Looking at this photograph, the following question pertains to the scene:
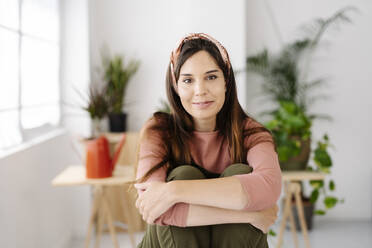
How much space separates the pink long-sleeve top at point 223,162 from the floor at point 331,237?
1.59 metres

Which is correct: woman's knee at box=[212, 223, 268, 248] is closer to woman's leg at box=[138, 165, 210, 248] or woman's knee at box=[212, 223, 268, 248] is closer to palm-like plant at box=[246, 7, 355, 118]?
woman's leg at box=[138, 165, 210, 248]

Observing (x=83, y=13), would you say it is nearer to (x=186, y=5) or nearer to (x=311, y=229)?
(x=186, y=5)

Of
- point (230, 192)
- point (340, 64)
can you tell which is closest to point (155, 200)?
point (230, 192)

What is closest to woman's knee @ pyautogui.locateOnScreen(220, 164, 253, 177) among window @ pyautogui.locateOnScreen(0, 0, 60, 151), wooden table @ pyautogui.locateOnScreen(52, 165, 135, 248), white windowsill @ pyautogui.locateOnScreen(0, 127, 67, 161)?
wooden table @ pyautogui.locateOnScreen(52, 165, 135, 248)

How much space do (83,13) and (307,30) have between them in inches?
75.3

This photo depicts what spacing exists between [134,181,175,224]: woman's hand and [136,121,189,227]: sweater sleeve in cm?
3

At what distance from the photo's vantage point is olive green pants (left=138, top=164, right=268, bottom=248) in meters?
1.37

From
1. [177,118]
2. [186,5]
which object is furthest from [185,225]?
[186,5]

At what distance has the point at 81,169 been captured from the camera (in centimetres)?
255

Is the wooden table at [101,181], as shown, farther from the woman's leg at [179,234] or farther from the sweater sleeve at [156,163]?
the woman's leg at [179,234]

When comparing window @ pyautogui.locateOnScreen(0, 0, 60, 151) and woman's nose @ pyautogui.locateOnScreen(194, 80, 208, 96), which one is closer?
woman's nose @ pyautogui.locateOnScreen(194, 80, 208, 96)

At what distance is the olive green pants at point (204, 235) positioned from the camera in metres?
1.37

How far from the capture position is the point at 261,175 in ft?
4.78

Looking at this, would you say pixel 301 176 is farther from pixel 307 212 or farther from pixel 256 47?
pixel 256 47
